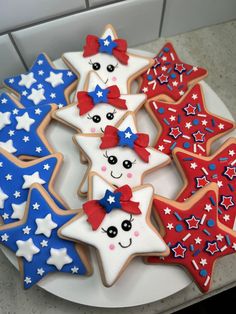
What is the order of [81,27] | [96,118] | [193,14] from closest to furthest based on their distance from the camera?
[96,118], [81,27], [193,14]

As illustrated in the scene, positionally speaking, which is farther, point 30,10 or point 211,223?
point 30,10

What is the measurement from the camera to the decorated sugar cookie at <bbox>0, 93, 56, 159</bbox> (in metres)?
0.75

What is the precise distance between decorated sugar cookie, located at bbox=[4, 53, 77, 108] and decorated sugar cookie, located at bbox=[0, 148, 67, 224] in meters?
0.16

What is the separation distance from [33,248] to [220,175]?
0.43 meters

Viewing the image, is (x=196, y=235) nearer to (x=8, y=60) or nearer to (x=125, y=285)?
(x=125, y=285)

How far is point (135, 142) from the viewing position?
2.33 feet

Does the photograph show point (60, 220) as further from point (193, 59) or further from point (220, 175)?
point (193, 59)

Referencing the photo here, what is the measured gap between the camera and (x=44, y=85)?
812 mm

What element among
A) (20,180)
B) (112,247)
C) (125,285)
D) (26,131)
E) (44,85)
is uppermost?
(44,85)

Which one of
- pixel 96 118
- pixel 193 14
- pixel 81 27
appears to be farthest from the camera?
pixel 193 14

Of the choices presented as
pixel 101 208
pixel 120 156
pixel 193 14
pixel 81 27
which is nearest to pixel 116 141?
pixel 120 156

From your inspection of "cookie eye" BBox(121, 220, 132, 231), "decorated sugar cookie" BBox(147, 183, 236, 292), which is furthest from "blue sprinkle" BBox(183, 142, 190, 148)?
"cookie eye" BBox(121, 220, 132, 231)

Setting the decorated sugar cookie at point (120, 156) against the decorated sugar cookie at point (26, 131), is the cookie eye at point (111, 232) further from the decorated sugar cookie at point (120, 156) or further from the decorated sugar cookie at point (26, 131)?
the decorated sugar cookie at point (26, 131)

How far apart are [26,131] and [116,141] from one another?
0.22 metres
